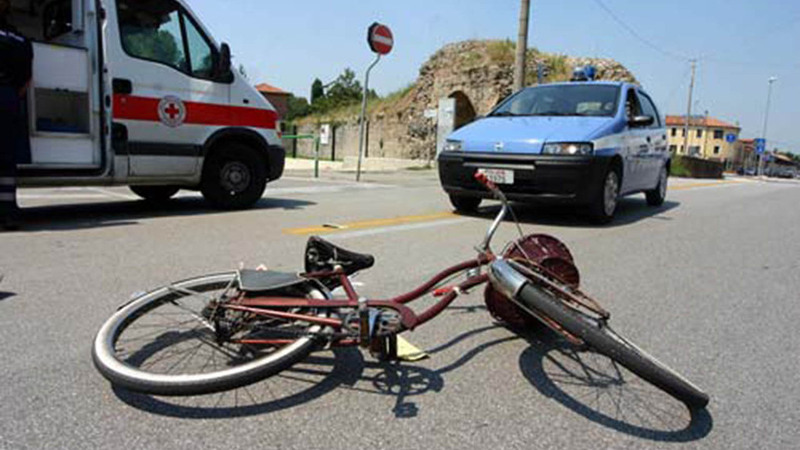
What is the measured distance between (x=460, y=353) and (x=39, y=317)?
2113 mm

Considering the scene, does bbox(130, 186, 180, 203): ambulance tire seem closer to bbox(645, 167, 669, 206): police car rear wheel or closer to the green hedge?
bbox(645, 167, 669, 206): police car rear wheel

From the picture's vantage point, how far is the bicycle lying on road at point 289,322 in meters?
1.96

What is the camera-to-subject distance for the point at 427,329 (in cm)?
298

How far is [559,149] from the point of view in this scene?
631 centimetres

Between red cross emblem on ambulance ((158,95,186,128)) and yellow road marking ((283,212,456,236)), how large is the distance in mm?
1986

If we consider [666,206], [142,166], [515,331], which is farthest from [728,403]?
[666,206]

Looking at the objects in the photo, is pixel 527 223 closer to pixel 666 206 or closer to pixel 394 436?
pixel 666 206

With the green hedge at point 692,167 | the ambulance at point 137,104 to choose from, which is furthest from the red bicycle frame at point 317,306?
the green hedge at point 692,167

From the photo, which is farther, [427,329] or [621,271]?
[621,271]

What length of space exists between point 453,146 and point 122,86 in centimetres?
365

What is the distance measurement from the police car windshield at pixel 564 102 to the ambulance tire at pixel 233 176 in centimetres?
314

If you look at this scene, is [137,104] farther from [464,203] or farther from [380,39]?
[380,39]

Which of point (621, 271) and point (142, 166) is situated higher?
point (142, 166)

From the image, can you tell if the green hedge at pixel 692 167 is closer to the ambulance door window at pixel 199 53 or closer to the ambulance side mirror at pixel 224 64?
the ambulance side mirror at pixel 224 64
